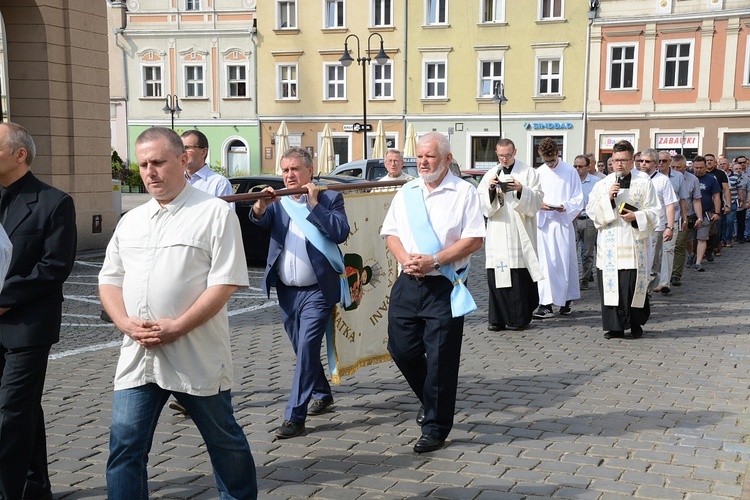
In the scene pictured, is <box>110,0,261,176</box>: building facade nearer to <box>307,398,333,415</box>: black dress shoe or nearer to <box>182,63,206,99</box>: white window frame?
<box>182,63,206,99</box>: white window frame

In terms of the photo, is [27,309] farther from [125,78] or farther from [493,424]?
[125,78]

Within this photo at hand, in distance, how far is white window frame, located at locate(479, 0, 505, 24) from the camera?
42.2 metres

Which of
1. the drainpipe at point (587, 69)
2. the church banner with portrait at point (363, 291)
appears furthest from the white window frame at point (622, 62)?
the church banner with portrait at point (363, 291)

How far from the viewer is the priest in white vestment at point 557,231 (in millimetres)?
10844

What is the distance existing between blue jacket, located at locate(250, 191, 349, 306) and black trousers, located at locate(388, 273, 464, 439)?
0.56 metres

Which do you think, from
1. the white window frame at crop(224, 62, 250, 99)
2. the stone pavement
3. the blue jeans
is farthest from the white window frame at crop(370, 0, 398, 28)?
the blue jeans

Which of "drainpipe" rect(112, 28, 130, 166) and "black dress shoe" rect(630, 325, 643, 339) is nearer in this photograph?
"black dress shoe" rect(630, 325, 643, 339)

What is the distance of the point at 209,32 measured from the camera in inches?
1834

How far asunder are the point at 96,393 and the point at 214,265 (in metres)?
3.77

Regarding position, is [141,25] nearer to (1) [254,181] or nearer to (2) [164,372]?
(1) [254,181]

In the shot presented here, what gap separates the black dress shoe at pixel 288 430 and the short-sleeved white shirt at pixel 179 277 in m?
2.06

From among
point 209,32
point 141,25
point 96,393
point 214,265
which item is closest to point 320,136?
point 209,32

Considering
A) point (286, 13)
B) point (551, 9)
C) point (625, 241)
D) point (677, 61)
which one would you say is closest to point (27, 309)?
point (625, 241)

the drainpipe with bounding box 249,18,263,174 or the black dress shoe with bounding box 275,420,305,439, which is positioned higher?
the drainpipe with bounding box 249,18,263,174
